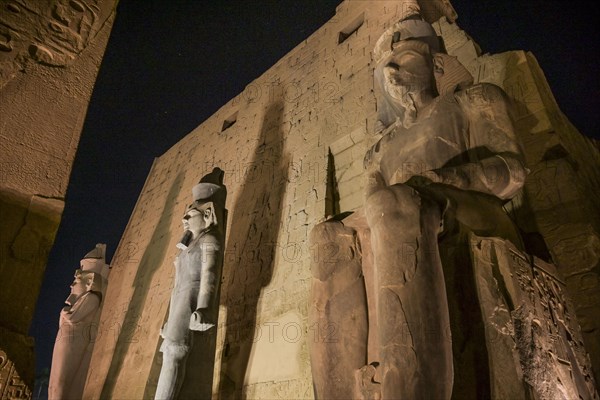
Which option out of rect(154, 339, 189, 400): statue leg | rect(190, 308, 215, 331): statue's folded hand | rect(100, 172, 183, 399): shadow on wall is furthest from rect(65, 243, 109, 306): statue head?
rect(190, 308, 215, 331): statue's folded hand

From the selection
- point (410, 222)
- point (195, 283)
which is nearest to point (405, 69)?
point (410, 222)

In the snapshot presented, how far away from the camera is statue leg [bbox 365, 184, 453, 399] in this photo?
61.7 inches

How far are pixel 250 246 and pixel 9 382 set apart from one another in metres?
4.19

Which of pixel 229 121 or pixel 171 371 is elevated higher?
pixel 229 121

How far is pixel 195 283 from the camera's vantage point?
12.9 ft

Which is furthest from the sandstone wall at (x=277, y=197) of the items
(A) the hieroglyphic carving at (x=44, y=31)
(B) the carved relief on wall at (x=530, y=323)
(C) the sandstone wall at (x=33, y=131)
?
(A) the hieroglyphic carving at (x=44, y=31)

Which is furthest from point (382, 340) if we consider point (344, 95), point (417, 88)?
point (344, 95)

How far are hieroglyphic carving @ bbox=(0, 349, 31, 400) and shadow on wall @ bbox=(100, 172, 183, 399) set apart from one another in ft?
18.3

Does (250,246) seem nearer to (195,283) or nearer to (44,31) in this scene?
(195,283)

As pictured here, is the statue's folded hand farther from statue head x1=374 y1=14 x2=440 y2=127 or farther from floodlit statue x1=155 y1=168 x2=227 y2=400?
statue head x1=374 y1=14 x2=440 y2=127

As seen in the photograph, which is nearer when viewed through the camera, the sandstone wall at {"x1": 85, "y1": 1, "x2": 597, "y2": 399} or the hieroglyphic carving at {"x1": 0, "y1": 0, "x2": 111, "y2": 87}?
the hieroglyphic carving at {"x1": 0, "y1": 0, "x2": 111, "y2": 87}

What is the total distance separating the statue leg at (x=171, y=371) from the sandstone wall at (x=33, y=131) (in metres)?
2.30

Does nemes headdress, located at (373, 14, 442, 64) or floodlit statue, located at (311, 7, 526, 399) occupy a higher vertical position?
nemes headdress, located at (373, 14, 442, 64)

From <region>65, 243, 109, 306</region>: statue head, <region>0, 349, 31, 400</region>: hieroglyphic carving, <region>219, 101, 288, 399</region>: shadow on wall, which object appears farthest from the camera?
<region>65, 243, 109, 306</region>: statue head
